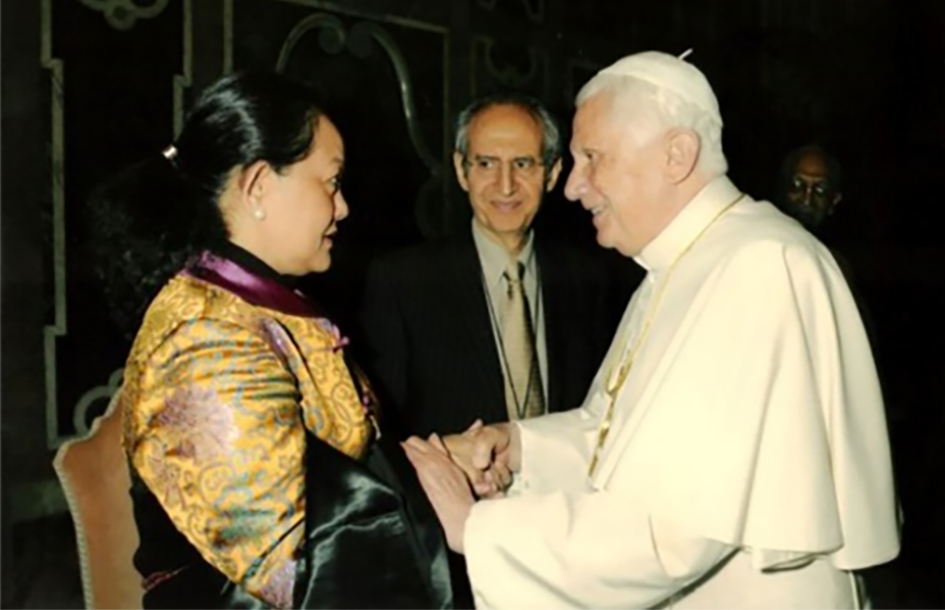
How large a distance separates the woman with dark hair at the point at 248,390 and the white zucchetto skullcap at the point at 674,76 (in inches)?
15.2

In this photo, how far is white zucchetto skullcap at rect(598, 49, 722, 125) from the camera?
1.18 metres

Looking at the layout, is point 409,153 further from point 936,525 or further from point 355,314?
point 936,525

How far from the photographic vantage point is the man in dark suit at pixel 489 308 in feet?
5.58

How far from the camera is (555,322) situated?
176 centimetres

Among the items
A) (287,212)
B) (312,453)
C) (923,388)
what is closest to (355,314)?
(287,212)

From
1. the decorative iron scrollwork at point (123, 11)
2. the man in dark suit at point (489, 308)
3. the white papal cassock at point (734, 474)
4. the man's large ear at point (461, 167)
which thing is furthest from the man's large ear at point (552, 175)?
the decorative iron scrollwork at point (123, 11)

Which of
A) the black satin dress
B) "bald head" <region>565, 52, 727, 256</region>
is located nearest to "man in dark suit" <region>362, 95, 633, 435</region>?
"bald head" <region>565, 52, 727, 256</region>

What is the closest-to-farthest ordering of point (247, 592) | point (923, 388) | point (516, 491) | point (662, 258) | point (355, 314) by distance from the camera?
point (247, 592), point (662, 258), point (516, 491), point (355, 314), point (923, 388)

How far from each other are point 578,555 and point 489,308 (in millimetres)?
746

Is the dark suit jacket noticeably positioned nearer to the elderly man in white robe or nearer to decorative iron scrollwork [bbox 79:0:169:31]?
the elderly man in white robe

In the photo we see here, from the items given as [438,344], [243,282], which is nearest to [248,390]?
[243,282]

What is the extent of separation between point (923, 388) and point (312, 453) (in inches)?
62.7

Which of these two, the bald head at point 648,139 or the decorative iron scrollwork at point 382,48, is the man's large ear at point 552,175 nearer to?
the decorative iron scrollwork at point 382,48

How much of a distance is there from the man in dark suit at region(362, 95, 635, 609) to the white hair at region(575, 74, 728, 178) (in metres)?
0.57
